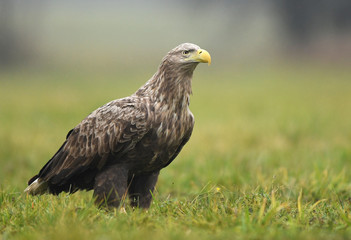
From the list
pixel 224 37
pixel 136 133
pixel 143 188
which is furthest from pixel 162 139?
pixel 224 37

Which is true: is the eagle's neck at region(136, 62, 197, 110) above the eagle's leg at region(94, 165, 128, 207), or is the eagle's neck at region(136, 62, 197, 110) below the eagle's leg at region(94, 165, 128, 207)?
above

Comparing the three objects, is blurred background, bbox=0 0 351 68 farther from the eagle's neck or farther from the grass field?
the eagle's neck

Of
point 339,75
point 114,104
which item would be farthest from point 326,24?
point 114,104

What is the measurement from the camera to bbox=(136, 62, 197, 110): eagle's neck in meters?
4.62

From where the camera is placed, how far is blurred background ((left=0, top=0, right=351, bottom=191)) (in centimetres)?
790

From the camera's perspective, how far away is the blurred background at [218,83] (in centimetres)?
790

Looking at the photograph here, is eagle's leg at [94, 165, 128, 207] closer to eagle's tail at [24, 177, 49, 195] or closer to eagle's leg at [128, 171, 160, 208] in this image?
eagle's leg at [128, 171, 160, 208]

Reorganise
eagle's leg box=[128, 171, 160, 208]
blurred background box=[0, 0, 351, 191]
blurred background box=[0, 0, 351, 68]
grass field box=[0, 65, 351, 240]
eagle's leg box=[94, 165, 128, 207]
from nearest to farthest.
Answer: grass field box=[0, 65, 351, 240] → eagle's leg box=[94, 165, 128, 207] → eagle's leg box=[128, 171, 160, 208] → blurred background box=[0, 0, 351, 191] → blurred background box=[0, 0, 351, 68]

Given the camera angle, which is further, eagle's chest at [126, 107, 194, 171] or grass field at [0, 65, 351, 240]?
eagle's chest at [126, 107, 194, 171]

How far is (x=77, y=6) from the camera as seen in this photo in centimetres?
7312

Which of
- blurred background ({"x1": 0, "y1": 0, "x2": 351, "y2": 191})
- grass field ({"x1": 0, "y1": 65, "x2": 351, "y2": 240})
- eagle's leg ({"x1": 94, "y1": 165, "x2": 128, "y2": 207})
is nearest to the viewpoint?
grass field ({"x1": 0, "y1": 65, "x2": 351, "y2": 240})

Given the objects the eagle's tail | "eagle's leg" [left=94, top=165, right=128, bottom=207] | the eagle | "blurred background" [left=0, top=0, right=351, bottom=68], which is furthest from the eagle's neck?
"blurred background" [left=0, top=0, right=351, bottom=68]

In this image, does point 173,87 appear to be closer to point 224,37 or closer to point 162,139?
point 162,139

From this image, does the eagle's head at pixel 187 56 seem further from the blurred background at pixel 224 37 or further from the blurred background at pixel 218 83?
the blurred background at pixel 224 37
